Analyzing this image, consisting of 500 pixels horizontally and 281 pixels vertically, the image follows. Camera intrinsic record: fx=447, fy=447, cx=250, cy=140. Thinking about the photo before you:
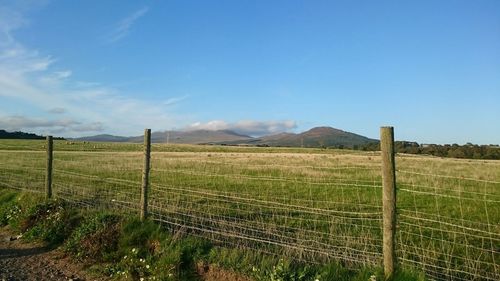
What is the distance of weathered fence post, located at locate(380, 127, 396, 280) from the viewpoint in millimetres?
6098

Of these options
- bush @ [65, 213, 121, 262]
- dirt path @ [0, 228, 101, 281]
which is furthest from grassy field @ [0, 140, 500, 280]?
dirt path @ [0, 228, 101, 281]

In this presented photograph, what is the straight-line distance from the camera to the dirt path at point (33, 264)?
823 cm

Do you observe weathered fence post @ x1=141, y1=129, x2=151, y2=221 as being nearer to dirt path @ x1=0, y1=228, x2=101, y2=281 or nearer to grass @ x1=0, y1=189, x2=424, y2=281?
grass @ x1=0, y1=189, x2=424, y2=281

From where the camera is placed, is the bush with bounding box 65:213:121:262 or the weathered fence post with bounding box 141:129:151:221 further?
the weathered fence post with bounding box 141:129:151:221

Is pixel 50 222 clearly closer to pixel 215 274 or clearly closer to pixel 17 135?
pixel 215 274

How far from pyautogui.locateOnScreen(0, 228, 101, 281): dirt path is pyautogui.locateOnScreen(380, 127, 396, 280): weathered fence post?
17.3 feet

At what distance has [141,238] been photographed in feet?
29.2

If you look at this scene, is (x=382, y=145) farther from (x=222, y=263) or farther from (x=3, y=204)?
(x=3, y=204)

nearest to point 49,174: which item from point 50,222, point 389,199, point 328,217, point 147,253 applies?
point 50,222

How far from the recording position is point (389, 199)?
6.16 m

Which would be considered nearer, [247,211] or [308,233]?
[308,233]

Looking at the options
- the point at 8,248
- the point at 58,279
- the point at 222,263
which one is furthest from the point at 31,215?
the point at 222,263

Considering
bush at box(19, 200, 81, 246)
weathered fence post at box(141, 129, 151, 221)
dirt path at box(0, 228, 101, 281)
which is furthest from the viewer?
bush at box(19, 200, 81, 246)

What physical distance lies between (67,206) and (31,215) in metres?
0.91
